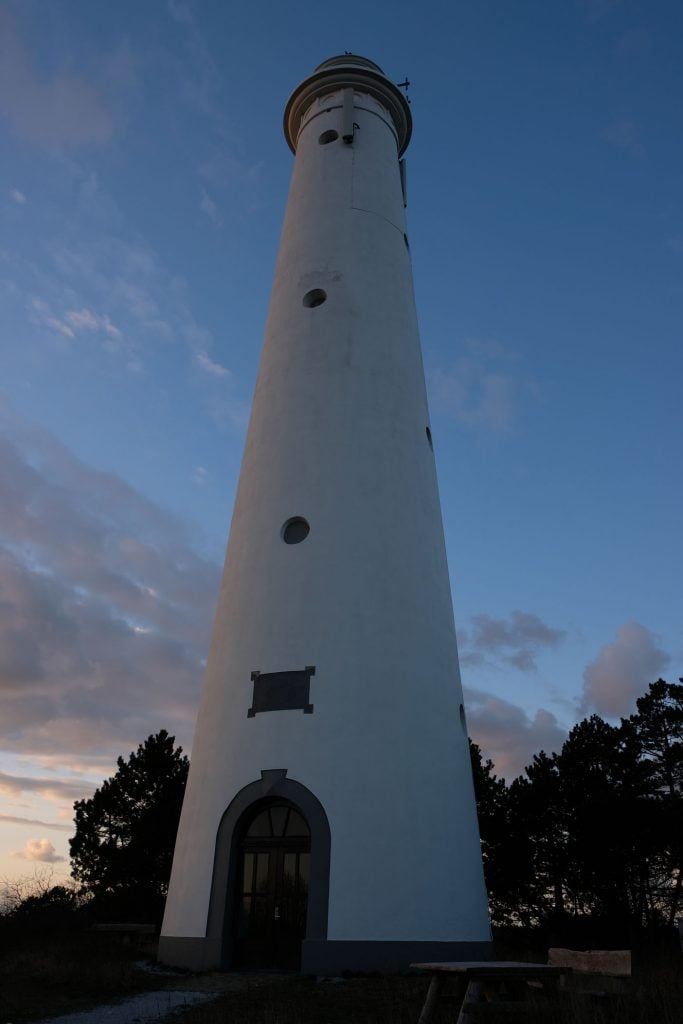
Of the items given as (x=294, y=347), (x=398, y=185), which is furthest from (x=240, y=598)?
(x=398, y=185)

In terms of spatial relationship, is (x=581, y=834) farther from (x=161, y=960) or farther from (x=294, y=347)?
(x=294, y=347)

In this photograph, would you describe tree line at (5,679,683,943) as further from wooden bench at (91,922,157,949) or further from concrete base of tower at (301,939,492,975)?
concrete base of tower at (301,939,492,975)

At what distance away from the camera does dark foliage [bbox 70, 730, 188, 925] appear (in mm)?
23953

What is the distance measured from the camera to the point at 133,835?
24969 mm

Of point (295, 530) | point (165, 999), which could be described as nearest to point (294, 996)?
point (165, 999)

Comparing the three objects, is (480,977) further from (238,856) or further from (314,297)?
(314,297)

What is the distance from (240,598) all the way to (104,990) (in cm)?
673

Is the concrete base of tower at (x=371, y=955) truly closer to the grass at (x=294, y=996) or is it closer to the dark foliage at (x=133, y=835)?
the grass at (x=294, y=996)

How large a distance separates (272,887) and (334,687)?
3397 millimetres

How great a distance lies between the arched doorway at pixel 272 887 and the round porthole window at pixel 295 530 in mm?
4776

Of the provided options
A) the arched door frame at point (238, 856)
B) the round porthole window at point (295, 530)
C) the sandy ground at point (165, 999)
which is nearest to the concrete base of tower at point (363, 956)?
the arched door frame at point (238, 856)

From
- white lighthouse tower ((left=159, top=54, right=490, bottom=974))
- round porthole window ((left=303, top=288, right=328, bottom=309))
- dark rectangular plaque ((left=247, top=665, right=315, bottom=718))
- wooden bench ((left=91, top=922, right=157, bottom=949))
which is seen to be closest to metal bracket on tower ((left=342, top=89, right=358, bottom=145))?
white lighthouse tower ((left=159, top=54, right=490, bottom=974))

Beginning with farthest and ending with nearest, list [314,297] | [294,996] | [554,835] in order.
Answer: [554,835], [314,297], [294,996]

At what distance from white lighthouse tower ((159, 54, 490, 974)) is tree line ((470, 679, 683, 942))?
942cm
